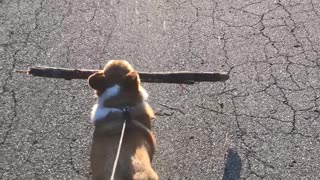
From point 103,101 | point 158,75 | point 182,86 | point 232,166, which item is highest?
point 158,75

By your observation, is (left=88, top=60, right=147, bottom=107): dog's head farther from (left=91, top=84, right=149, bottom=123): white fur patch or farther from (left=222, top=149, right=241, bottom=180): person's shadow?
(left=222, top=149, right=241, bottom=180): person's shadow

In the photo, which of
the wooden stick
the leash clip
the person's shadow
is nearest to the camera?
the leash clip

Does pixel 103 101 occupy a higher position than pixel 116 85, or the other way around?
pixel 116 85

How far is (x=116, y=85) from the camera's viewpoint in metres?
3.76

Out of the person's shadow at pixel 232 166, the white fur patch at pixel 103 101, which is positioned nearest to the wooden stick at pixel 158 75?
the white fur patch at pixel 103 101

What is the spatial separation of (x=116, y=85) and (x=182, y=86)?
4.00 ft

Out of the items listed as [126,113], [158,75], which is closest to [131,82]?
[126,113]

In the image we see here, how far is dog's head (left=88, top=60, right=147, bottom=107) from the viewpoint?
3.75 m

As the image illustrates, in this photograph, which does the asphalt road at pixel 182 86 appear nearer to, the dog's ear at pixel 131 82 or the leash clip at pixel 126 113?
the leash clip at pixel 126 113

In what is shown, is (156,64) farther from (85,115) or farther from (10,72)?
(10,72)

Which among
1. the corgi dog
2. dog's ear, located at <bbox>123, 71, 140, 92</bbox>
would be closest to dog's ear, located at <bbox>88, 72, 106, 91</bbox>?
the corgi dog

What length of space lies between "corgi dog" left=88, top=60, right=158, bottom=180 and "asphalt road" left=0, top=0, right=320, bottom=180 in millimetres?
540

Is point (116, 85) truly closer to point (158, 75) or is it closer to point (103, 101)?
point (103, 101)

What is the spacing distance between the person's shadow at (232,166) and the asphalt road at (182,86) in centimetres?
1
